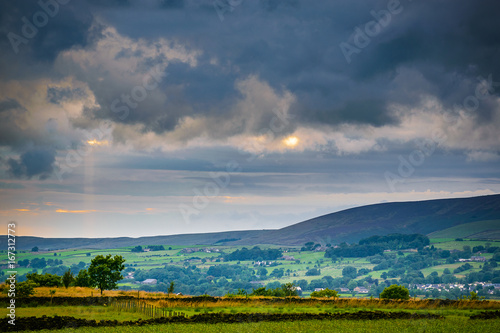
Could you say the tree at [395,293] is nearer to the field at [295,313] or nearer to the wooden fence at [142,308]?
the field at [295,313]

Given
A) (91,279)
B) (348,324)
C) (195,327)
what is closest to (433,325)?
(348,324)

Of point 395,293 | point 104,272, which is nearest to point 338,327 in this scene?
point 395,293

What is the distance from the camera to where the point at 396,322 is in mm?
54969

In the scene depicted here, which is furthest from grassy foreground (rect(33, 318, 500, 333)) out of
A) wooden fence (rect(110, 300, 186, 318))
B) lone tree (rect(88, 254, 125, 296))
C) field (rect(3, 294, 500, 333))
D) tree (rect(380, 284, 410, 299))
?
lone tree (rect(88, 254, 125, 296))

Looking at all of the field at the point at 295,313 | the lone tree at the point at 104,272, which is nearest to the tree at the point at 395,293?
the field at the point at 295,313

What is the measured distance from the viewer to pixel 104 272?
9181cm

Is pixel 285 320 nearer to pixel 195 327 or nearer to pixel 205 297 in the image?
pixel 195 327

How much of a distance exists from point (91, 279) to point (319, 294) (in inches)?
1818

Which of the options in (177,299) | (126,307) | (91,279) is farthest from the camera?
(91,279)

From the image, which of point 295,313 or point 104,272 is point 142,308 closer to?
point 295,313

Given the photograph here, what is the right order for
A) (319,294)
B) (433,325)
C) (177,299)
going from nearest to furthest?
(433,325), (177,299), (319,294)

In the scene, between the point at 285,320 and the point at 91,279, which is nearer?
the point at 285,320

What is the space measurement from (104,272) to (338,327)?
54.0 metres

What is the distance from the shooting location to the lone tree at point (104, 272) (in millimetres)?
91438
